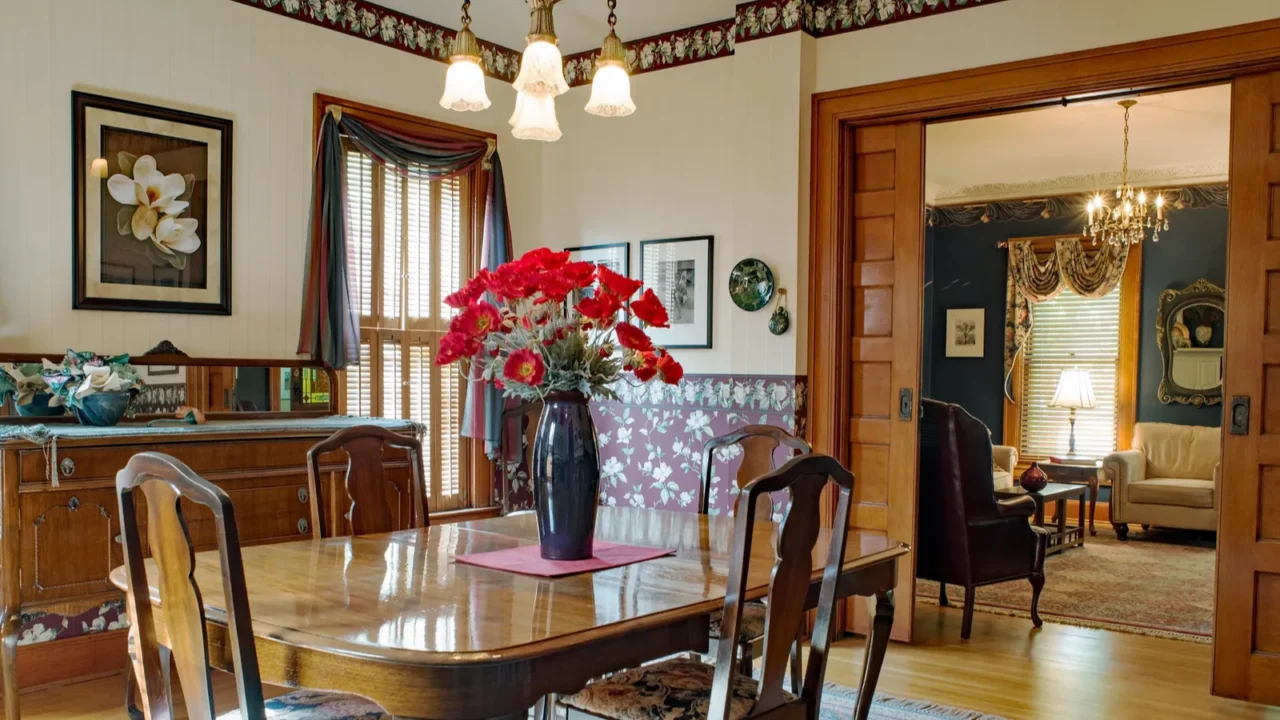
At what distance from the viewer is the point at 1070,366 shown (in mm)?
8602

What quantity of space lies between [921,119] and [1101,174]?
14.9 feet

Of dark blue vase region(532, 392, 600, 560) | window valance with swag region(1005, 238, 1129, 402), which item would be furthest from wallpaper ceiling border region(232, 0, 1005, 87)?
window valance with swag region(1005, 238, 1129, 402)

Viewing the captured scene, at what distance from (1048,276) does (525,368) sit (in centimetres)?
750

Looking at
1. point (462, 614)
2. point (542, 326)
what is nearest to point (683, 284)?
point (542, 326)

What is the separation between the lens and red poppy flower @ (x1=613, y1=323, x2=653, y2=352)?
226 centimetres

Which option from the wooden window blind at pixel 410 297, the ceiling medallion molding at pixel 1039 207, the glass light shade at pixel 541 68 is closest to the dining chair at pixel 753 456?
the glass light shade at pixel 541 68

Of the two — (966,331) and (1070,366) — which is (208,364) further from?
(1070,366)

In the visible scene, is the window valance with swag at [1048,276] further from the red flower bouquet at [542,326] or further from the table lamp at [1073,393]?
the red flower bouquet at [542,326]

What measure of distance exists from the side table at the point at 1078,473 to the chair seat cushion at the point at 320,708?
265 inches

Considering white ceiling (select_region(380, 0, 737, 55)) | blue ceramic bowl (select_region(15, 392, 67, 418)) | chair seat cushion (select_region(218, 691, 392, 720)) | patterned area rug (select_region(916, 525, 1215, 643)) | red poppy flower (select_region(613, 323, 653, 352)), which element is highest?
white ceiling (select_region(380, 0, 737, 55))

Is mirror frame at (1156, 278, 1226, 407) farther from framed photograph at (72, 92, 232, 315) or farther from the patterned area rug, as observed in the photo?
framed photograph at (72, 92, 232, 315)

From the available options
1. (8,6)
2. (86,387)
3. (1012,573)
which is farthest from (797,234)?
(8,6)

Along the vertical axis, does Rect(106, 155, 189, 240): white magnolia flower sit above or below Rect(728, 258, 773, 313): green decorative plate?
above

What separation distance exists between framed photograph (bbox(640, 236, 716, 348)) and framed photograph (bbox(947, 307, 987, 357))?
4.71m
